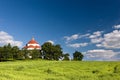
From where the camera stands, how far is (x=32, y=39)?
18488 centimetres

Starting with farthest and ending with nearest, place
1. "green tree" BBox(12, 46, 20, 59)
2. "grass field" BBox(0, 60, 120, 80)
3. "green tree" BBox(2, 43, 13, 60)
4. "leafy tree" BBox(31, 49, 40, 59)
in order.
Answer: "leafy tree" BBox(31, 49, 40, 59) → "green tree" BBox(12, 46, 20, 59) → "green tree" BBox(2, 43, 13, 60) → "grass field" BBox(0, 60, 120, 80)

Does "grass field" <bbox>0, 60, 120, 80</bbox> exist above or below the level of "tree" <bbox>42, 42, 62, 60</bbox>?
below

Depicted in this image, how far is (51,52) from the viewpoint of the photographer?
137 metres

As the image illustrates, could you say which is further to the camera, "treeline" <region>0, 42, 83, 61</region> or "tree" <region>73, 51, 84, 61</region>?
"tree" <region>73, 51, 84, 61</region>

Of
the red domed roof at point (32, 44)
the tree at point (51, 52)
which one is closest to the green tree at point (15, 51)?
the tree at point (51, 52)

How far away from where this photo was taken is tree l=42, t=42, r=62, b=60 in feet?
448

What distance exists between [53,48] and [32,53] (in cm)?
1140

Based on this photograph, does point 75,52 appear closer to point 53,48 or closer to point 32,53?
point 53,48

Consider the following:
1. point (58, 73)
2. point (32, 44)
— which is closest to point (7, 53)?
point (32, 44)

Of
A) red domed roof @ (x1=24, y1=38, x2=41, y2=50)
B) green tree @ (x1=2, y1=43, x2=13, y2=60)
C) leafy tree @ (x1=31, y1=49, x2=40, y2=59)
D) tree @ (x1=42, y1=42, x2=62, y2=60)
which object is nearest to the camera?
green tree @ (x1=2, y1=43, x2=13, y2=60)

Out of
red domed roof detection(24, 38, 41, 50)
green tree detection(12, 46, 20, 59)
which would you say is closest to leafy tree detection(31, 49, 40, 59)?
green tree detection(12, 46, 20, 59)

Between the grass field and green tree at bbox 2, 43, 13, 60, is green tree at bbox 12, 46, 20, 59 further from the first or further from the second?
the grass field

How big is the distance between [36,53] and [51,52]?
27.6 feet

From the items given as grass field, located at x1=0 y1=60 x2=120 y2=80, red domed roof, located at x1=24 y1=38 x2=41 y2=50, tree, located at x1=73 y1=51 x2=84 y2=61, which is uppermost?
red domed roof, located at x1=24 y1=38 x2=41 y2=50
